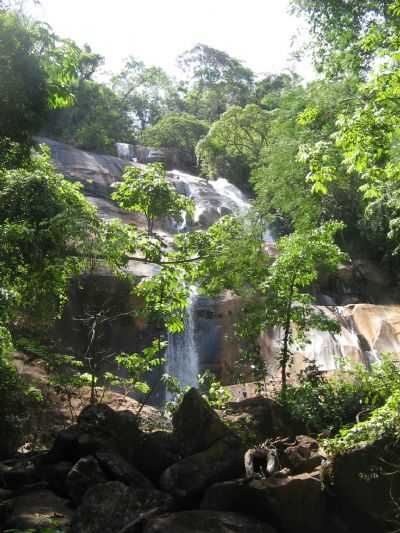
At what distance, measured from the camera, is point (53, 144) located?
26078 millimetres

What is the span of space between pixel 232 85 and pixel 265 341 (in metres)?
33.7

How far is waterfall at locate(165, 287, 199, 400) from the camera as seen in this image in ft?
48.6

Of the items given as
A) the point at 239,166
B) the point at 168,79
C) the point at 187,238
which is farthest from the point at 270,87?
the point at 187,238

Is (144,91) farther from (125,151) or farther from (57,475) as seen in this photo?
(57,475)

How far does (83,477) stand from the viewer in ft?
19.0

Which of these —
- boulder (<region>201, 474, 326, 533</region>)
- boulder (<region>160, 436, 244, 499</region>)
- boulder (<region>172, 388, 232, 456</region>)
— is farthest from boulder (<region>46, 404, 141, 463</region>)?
boulder (<region>201, 474, 326, 533</region>)

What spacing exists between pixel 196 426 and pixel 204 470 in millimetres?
779

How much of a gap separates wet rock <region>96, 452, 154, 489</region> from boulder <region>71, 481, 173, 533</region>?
410 millimetres

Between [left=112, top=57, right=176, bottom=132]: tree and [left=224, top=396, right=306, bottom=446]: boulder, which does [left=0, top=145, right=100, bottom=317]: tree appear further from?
[left=112, top=57, right=176, bottom=132]: tree

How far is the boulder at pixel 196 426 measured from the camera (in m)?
6.74

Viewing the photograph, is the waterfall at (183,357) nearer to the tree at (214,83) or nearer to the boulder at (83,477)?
the boulder at (83,477)

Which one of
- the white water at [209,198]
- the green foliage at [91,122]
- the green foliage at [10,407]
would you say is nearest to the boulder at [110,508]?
the green foliage at [10,407]

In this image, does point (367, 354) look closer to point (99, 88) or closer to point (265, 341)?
point (265, 341)

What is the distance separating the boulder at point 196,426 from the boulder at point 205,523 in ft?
4.28
